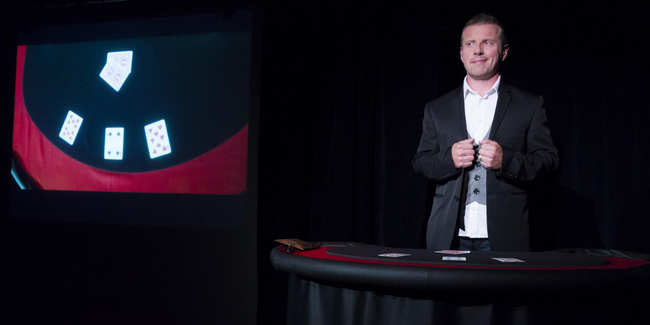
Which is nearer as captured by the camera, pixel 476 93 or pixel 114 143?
pixel 476 93

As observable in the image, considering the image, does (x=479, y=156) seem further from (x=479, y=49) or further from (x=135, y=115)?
(x=135, y=115)

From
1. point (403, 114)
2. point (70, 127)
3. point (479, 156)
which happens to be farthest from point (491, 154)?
point (70, 127)

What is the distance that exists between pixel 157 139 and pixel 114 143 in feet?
1.08

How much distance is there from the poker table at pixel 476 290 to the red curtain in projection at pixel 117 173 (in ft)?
5.57

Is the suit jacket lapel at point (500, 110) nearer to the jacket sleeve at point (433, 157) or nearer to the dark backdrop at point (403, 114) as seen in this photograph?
the jacket sleeve at point (433, 157)

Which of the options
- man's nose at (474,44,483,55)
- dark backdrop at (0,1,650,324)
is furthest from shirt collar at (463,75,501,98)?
dark backdrop at (0,1,650,324)

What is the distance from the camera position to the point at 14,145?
9.89 ft

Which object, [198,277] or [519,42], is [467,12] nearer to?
[519,42]

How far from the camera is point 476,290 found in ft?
2.27

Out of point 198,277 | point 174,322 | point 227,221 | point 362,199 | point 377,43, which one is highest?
point 377,43

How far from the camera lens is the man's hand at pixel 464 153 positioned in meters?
1.11

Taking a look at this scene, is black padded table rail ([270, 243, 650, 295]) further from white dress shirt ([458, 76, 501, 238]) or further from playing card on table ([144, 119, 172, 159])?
playing card on table ([144, 119, 172, 159])

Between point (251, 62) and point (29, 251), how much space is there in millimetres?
2224

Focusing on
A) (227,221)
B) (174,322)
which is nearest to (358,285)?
(227,221)
